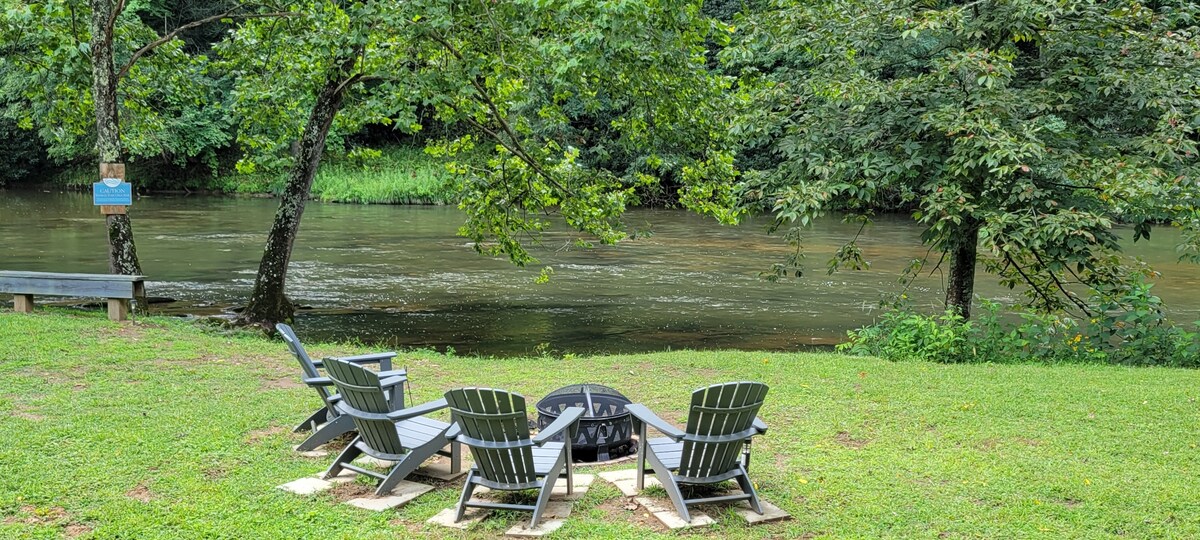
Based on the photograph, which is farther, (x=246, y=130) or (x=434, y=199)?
(x=434, y=199)

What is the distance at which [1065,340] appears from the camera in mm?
10484

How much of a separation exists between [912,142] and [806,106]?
1373 millimetres

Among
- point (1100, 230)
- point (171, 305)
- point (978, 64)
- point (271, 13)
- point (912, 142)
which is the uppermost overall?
point (271, 13)

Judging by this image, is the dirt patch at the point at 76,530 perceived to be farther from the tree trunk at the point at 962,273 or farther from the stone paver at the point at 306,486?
the tree trunk at the point at 962,273

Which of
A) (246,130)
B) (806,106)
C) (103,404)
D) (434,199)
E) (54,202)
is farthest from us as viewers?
(434,199)

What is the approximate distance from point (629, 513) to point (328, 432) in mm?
2212

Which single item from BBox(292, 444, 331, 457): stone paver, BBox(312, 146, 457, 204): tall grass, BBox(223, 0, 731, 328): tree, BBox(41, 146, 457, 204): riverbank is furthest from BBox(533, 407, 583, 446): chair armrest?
BBox(312, 146, 457, 204): tall grass

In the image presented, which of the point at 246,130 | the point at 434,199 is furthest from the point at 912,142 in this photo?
the point at 434,199

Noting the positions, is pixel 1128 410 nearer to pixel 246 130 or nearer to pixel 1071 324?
pixel 1071 324

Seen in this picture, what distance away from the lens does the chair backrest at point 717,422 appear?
191 inches

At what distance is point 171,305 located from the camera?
15008 mm

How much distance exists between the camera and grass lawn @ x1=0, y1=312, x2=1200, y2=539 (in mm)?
4867

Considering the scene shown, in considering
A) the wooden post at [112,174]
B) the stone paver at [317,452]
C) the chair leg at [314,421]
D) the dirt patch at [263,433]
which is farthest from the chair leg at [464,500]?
the wooden post at [112,174]

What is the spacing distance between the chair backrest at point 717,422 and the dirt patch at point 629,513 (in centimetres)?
31
